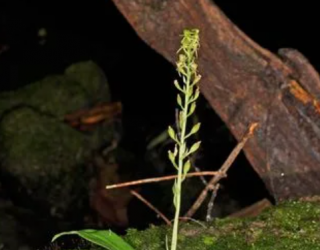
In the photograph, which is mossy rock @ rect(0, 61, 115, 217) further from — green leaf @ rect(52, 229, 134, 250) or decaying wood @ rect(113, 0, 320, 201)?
green leaf @ rect(52, 229, 134, 250)

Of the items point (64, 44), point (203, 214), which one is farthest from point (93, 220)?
point (64, 44)

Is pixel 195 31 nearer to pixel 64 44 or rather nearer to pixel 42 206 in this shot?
pixel 42 206

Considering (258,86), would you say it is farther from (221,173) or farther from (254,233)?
(254,233)

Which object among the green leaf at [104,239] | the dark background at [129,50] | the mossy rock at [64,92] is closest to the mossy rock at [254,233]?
the green leaf at [104,239]

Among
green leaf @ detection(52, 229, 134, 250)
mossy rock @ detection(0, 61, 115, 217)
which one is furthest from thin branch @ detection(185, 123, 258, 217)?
mossy rock @ detection(0, 61, 115, 217)

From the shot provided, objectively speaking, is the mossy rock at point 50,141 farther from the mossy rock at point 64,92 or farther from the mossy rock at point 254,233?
the mossy rock at point 254,233

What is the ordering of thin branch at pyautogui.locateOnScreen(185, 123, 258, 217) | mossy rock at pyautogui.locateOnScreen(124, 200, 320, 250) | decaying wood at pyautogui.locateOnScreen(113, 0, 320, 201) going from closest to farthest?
mossy rock at pyautogui.locateOnScreen(124, 200, 320, 250) < thin branch at pyautogui.locateOnScreen(185, 123, 258, 217) < decaying wood at pyautogui.locateOnScreen(113, 0, 320, 201)
